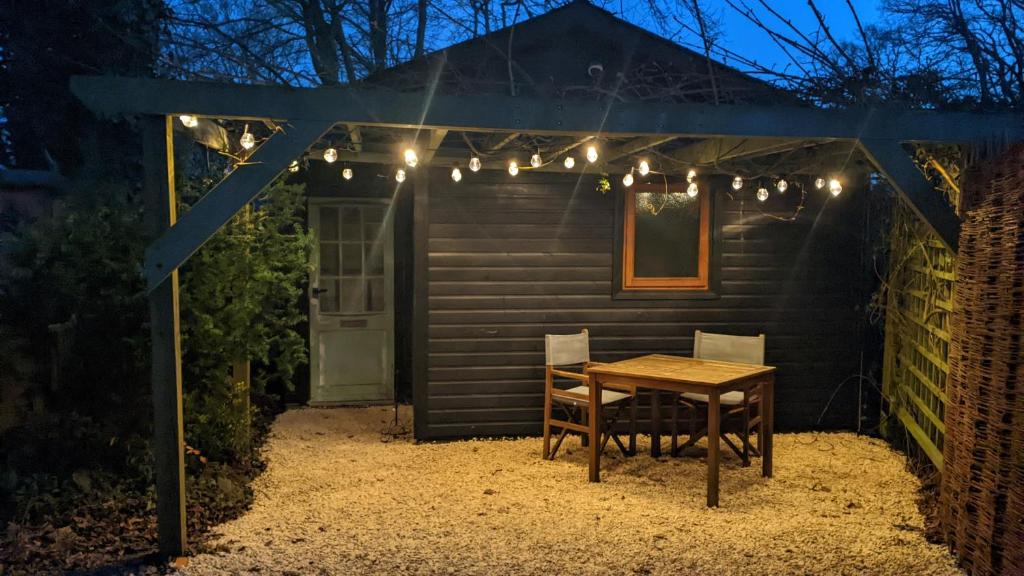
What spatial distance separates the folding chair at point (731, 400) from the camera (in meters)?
5.55

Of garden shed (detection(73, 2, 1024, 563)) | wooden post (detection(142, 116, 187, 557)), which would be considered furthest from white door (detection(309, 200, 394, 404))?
wooden post (detection(142, 116, 187, 557))

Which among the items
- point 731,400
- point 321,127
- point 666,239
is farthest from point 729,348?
point 321,127

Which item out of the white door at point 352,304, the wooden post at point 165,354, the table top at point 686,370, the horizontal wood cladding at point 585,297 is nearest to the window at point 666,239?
the horizontal wood cladding at point 585,297

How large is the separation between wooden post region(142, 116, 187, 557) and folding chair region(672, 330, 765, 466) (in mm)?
3556

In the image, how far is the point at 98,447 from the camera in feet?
14.5

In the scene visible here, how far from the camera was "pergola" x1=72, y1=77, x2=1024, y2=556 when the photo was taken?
3.35 metres

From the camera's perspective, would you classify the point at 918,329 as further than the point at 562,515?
Yes

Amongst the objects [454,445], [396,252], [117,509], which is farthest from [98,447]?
[396,252]

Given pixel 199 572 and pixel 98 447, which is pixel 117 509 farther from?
pixel 199 572

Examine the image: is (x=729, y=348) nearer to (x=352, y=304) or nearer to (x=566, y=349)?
(x=566, y=349)

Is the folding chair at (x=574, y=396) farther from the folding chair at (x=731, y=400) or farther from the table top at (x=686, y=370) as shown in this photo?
the folding chair at (x=731, y=400)

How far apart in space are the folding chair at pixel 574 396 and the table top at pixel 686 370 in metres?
0.22

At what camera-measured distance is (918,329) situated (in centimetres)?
564

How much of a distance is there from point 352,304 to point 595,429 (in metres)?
3.48
